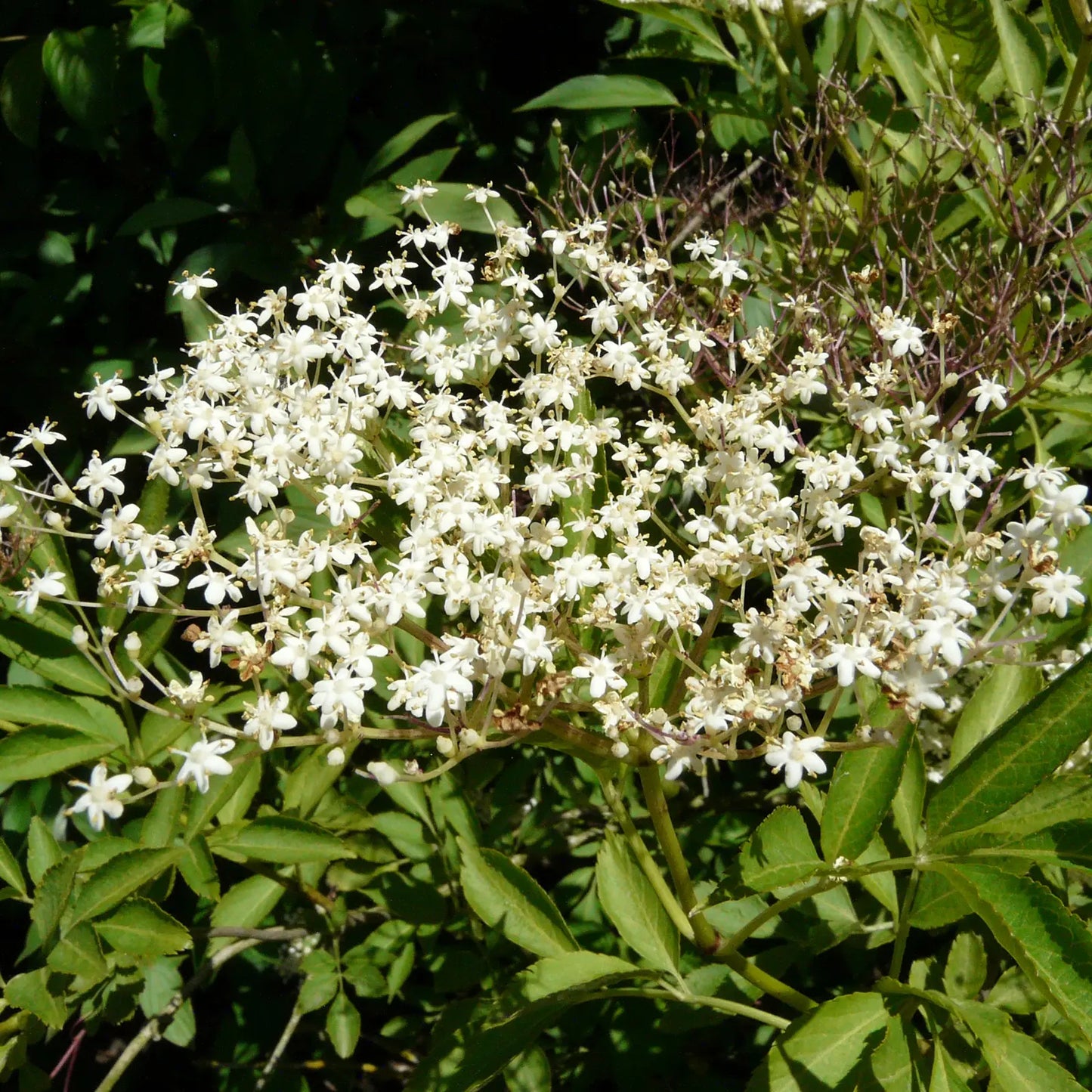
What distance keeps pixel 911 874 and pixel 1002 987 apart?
0.20 meters

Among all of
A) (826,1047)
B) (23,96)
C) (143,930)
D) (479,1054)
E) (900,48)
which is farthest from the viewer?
(23,96)

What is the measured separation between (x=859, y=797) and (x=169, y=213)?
1757mm

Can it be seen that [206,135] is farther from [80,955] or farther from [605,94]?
[80,955]

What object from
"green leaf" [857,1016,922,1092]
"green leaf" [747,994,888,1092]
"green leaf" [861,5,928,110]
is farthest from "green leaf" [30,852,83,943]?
"green leaf" [861,5,928,110]

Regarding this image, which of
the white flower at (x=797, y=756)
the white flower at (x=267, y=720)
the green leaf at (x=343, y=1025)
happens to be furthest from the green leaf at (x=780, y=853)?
the green leaf at (x=343, y=1025)

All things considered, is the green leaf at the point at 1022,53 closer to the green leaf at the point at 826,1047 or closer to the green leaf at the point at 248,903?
the green leaf at the point at 826,1047

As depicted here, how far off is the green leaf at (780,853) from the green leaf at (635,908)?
8.4 inches

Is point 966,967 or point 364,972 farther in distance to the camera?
point 364,972

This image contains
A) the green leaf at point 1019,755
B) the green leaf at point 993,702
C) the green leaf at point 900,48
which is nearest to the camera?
the green leaf at point 1019,755

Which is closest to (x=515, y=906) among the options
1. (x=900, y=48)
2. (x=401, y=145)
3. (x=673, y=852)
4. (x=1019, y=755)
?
(x=673, y=852)

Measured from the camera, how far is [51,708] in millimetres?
1744

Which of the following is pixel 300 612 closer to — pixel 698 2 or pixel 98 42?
pixel 98 42

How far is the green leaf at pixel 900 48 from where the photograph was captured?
2.00m

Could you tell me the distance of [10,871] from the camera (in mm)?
1780
